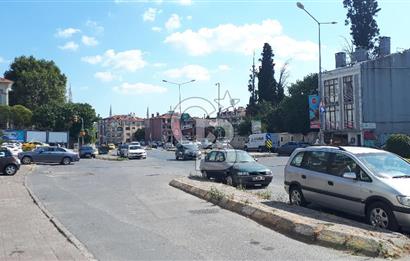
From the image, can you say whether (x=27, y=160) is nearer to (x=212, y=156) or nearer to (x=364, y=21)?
(x=212, y=156)

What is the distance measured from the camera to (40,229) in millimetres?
9977

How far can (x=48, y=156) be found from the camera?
39.4 meters

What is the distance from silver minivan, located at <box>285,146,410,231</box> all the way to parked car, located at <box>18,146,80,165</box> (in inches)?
1187

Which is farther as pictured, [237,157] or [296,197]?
[237,157]

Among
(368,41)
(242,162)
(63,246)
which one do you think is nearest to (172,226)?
(63,246)

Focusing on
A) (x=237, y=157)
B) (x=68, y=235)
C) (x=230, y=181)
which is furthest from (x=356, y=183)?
(x=237, y=157)

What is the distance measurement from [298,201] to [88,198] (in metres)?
6.83

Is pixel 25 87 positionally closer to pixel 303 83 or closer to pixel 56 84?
pixel 56 84

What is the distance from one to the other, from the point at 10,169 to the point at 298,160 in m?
19.6

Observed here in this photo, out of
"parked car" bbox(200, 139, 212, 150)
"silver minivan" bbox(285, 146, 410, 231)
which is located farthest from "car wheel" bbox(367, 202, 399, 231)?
"parked car" bbox(200, 139, 212, 150)

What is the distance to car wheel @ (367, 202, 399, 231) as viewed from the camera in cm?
910

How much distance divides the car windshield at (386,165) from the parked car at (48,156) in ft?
107

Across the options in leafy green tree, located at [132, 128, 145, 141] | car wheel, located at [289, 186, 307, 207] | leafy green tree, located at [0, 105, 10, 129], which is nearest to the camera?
car wheel, located at [289, 186, 307, 207]

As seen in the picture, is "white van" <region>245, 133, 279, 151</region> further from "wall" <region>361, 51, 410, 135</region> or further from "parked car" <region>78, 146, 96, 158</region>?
"parked car" <region>78, 146, 96, 158</region>
